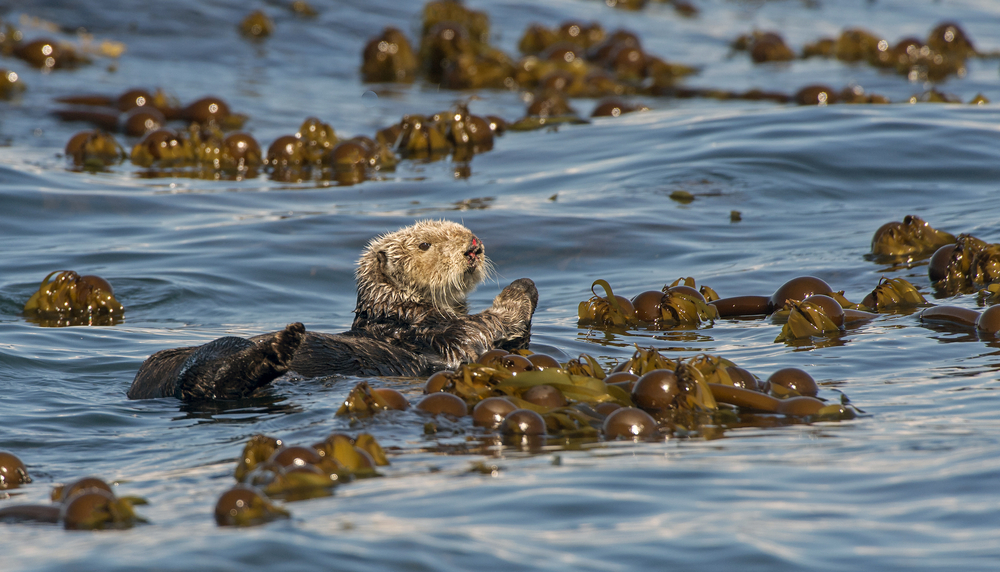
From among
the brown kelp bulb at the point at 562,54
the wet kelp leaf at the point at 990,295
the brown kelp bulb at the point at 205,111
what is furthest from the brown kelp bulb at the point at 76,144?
the wet kelp leaf at the point at 990,295

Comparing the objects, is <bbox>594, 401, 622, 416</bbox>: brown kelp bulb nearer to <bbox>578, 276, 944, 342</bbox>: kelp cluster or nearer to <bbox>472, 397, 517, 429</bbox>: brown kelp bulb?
<bbox>472, 397, 517, 429</bbox>: brown kelp bulb

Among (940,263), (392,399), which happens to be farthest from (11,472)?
(940,263)

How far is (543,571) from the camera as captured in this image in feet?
7.86

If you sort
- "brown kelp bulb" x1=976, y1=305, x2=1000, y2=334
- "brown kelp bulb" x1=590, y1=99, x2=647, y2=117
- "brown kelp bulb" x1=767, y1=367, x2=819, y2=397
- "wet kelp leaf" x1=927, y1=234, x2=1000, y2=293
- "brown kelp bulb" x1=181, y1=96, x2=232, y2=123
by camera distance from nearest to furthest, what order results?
"brown kelp bulb" x1=767, y1=367, x2=819, y2=397
"brown kelp bulb" x1=976, y1=305, x2=1000, y2=334
"wet kelp leaf" x1=927, y1=234, x2=1000, y2=293
"brown kelp bulb" x1=590, y1=99, x2=647, y2=117
"brown kelp bulb" x1=181, y1=96, x2=232, y2=123

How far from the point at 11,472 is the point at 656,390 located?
2195 mm

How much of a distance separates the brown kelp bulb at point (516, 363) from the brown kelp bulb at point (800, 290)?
6.97 ft

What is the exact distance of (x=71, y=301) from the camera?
6.42 metres

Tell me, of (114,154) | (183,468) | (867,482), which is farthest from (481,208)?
(867,482)

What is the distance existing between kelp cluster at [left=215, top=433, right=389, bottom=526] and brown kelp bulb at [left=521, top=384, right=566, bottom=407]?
28.3 inches

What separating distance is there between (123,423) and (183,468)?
2.75 feet

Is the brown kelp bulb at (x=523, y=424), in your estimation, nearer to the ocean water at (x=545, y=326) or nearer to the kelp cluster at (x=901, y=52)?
the ocean water at (x=545, y=326)

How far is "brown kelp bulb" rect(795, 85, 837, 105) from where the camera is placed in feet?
40.3

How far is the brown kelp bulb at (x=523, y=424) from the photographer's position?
353 cm

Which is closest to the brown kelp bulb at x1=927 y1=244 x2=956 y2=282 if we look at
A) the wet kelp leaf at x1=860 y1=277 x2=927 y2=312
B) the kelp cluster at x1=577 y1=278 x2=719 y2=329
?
the wet kelp leaf at x1=860 y1=277 x2=927 y2=312
